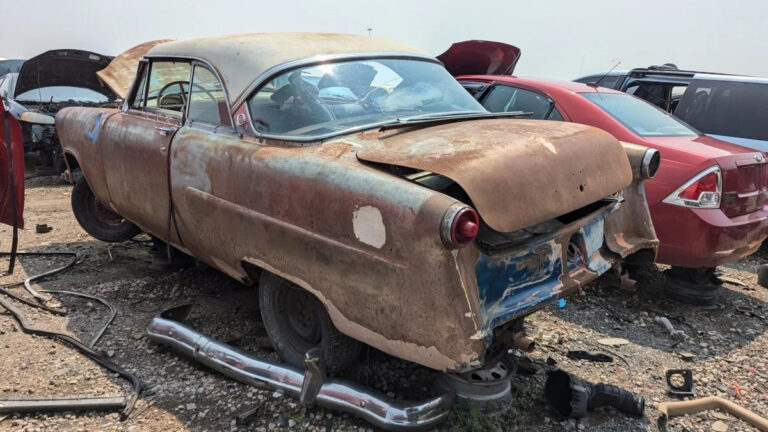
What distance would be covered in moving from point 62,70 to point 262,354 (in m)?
8.67

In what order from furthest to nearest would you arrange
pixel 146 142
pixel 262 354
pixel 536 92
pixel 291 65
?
pixel 536 92 → pixel 146 142 → pixel 262 354 → pixel 291 65

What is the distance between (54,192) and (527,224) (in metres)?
7.91

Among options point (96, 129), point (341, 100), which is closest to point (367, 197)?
point (341, 100)

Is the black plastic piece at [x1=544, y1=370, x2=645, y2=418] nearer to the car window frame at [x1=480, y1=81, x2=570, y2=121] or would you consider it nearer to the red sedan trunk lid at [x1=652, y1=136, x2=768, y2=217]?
the red sedan trunk lid at [x1=652, y1=136, x2=768, y2=217]

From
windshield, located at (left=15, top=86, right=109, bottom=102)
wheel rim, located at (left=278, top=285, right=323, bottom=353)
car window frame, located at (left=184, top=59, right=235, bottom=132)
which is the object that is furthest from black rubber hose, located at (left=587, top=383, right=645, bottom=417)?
windshield, located at (left=15, top=86, right=109, bottom=102)

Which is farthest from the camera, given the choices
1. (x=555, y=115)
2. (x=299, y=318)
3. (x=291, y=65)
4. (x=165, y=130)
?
(x=555, y=115)

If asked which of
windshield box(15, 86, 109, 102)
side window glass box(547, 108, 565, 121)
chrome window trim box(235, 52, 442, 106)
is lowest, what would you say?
windshield box(15, 86, 109, 102)

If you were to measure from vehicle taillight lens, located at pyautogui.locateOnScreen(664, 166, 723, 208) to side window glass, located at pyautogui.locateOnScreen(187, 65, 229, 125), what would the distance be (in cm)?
319

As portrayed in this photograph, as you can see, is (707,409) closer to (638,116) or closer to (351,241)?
(351,241)

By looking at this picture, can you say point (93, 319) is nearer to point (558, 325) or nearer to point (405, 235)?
point (405, 235)

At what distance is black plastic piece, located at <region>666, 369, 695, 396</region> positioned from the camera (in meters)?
3.05

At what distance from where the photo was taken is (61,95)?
9633 millimetres

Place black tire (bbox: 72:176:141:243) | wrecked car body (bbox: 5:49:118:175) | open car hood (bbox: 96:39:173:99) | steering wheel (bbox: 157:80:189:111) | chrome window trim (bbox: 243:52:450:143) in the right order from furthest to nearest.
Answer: wrecked car body (bbox: 5:49:118:175) < open car hood (bbox: 96:39:173:99) < black tire (bbox: 72:176:141:243) < steering wheel (bbox: 157:80:189:111) < chrome window trim (bbox: 243:52:450:143)

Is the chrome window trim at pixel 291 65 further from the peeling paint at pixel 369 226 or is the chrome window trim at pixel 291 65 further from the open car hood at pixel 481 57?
the open car hood at pixel 481 57
